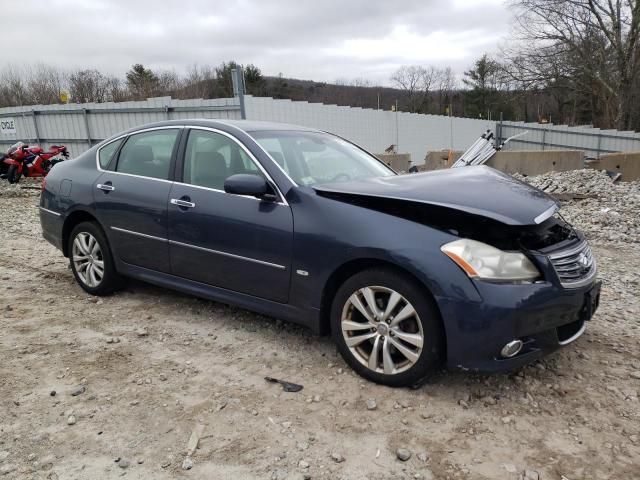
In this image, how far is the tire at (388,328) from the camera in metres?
2.80

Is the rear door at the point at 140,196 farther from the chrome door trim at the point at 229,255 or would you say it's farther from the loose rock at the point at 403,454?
the loose rock at the point at 403,454

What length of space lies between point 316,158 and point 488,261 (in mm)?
1707

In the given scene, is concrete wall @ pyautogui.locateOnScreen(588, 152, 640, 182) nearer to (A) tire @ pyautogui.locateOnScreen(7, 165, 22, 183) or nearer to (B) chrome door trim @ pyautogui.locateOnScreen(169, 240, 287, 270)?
(B) chrome door trim @ pyautogui.locateOnScreen(169, 240, 287, 270)

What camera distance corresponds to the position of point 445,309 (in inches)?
107

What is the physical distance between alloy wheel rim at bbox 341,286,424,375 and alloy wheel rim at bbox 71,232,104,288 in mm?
2644

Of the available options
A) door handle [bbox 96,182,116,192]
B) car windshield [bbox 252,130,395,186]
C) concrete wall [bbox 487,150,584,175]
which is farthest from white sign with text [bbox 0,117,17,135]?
car windshield [bbox 252,130,395,186]

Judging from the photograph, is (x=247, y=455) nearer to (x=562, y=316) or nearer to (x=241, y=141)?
(x=562, y=316)

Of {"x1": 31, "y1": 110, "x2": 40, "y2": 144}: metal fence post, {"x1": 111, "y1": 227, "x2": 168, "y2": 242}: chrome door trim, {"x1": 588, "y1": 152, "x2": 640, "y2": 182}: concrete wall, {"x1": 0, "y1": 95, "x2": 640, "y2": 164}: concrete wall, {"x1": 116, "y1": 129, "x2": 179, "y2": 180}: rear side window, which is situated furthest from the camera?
{"x1": 31, "y1": 110, "x2": 40, "y2": 144}: metal fence post

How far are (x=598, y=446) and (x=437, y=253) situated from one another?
4.03ft

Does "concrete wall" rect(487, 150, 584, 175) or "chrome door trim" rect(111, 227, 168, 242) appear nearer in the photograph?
"chrome door trim" rect(111, 227, 168, 242)

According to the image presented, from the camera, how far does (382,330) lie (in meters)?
2.95

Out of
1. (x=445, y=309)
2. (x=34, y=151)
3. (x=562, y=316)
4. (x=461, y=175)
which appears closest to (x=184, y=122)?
(x=461, y=175)

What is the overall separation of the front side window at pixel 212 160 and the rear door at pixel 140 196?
0.61 feet

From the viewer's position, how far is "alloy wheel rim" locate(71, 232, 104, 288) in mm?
4578
